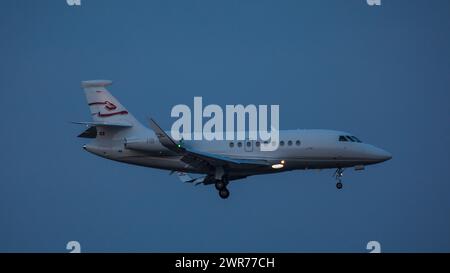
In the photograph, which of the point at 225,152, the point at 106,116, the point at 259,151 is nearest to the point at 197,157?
the point at 225,152

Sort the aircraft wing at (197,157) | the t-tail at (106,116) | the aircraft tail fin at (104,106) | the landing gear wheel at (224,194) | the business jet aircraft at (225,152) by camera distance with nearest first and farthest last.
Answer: the aircraft wing at (197,157) → the business jet aircraft at (225,152) → the landing gear wheel at (224,194) → the t-tail at (106,116) → the aircraft tail fin at (104,106)

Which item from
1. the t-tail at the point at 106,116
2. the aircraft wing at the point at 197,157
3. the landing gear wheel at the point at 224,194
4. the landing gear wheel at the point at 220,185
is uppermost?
the t-tail at the point at 106,116

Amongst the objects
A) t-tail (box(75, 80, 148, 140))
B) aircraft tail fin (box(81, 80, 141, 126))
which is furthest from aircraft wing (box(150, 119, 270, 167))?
aircraft tail fin (box(81, 80, 141, 126))

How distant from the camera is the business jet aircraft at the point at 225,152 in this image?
62000 mm

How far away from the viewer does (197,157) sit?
2421 inches

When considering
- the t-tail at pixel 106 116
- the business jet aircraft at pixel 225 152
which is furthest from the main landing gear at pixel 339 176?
the t-tail at pixel 106 116

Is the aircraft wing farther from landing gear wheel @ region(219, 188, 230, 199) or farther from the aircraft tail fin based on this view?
the aircraft tail fin

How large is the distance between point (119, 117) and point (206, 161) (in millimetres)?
5967

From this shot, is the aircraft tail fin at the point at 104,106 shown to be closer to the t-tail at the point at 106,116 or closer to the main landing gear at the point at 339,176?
the t-tail at the point at 106,116

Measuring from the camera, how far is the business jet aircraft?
6200 centimetres

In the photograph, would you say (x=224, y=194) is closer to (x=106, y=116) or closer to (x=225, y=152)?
(x=225, y=152)

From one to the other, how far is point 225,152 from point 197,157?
2.16 m

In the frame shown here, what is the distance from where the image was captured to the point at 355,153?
6259 cm
